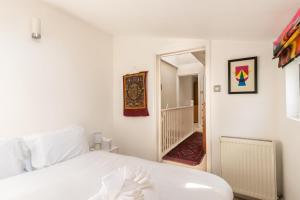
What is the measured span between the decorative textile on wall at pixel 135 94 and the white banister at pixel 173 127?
587 mm

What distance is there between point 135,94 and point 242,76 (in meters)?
1.73

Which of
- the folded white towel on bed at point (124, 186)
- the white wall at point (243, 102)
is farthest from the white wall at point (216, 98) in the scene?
the folded white towel on bed at point (124, 186)

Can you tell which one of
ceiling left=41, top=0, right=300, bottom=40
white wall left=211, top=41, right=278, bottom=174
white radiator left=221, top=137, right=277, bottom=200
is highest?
ceiling left=41, top=0, right=300, bottom=40

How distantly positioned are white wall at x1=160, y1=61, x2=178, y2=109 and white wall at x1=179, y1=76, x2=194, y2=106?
0.60m

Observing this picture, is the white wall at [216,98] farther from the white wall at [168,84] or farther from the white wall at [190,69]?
the white wall at [190,69]

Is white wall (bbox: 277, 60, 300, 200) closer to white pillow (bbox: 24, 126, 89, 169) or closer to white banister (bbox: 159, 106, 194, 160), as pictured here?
white banister (bbox: 159, 106, 194, 160)

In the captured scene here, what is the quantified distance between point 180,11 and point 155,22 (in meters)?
0.50

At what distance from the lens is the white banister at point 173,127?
350 centimetres

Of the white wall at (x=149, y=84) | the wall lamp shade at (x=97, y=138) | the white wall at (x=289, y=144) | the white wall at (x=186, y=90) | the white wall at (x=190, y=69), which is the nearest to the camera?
the white wall at (x=289, y=144)

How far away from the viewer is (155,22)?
198 cm

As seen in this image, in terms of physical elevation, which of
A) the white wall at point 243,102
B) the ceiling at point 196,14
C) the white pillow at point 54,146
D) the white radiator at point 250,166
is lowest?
the white radiator at point 250,166

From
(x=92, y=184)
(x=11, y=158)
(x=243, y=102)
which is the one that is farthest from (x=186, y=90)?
(x=11, y=158)

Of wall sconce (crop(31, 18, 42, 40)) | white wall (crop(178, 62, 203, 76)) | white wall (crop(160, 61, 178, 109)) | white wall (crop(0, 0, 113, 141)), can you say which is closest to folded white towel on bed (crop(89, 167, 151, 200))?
white wall (crop(0, 0, 113, 141))

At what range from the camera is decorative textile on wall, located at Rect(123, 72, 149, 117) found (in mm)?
3035
